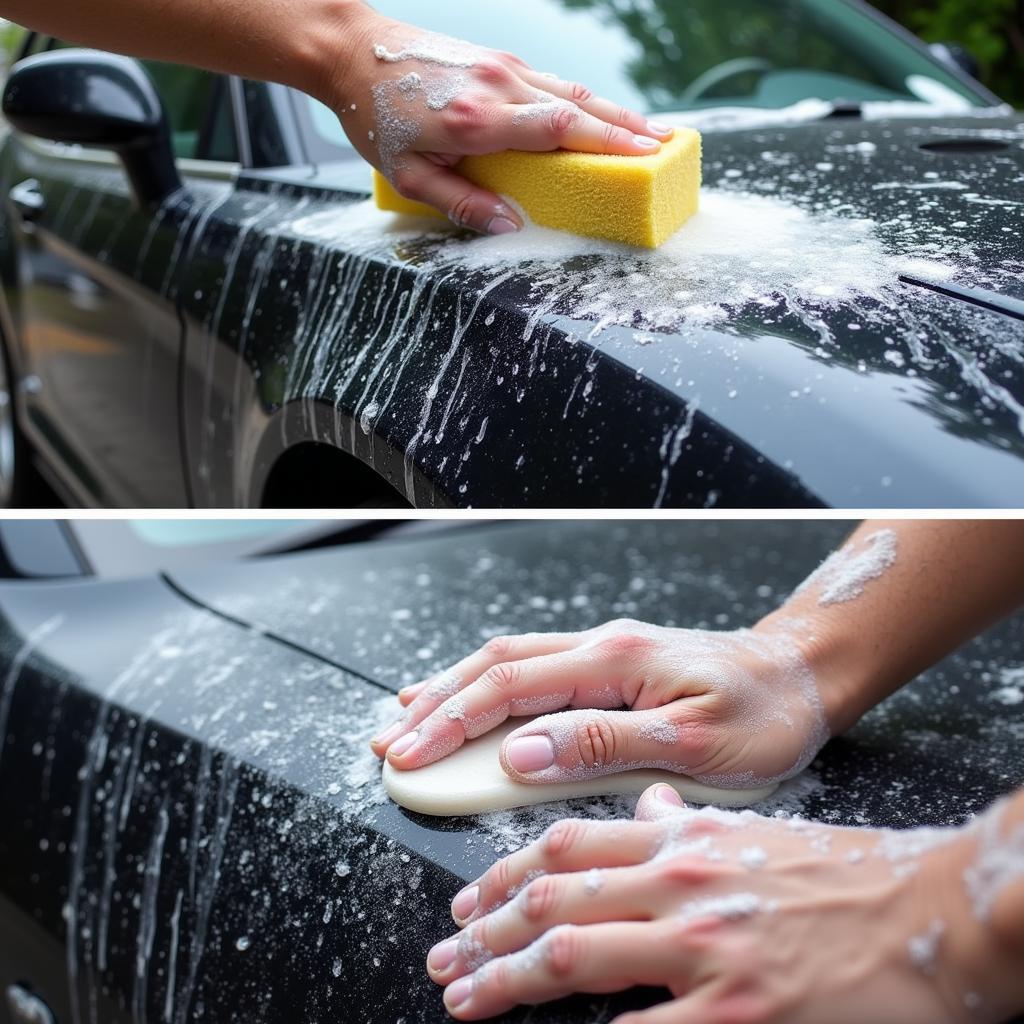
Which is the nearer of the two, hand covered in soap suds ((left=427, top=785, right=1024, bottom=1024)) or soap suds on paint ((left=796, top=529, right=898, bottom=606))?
hand covered in soap suds ((left=427, top=785, right=1024, bottom=1024))

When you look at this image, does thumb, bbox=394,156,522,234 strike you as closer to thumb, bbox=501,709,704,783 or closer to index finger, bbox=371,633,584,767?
index finger, bbox=371,633,584,767

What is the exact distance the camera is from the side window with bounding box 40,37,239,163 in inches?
91.6

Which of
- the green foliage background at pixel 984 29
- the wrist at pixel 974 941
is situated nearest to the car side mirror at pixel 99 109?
the wrist at pixel 974 941

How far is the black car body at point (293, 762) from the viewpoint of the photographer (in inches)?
46.5

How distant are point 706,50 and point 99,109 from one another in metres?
1.25

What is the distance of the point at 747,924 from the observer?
2.89ft

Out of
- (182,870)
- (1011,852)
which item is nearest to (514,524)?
(182,870)

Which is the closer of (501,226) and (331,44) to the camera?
(501,226)

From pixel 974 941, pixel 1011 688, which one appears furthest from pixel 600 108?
pixel 974 941

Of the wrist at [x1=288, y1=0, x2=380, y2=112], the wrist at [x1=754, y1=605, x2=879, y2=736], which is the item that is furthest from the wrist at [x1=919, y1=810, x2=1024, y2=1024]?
the wrist at [x1=288, y1=0, x2=380, y2=112]

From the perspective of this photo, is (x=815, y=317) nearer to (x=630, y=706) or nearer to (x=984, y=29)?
(x=630, y=706)

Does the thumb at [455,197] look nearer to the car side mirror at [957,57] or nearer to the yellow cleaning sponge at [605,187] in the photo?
the yellow cleaning sponge at [605,187]

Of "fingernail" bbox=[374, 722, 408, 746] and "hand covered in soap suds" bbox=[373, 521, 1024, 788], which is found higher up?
"hand covered in soap suds" bbox=[373, 521, 1024, 788]

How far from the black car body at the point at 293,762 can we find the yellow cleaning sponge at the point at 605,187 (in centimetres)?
52
